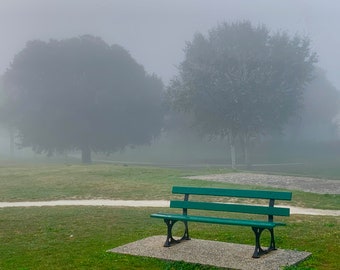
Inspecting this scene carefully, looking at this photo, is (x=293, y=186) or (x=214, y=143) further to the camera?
(x=214, y=143)

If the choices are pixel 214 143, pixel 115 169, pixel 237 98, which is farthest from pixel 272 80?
pixel 214 143

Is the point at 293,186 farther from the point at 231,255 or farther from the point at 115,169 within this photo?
the point at 231,255

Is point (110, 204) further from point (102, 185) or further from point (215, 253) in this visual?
point (215, 253)

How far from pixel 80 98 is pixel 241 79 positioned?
1742 centimetres

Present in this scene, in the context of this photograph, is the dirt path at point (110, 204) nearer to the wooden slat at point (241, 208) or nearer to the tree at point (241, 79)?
the wooden slat at point (241, 208)

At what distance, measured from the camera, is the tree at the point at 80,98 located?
155ft

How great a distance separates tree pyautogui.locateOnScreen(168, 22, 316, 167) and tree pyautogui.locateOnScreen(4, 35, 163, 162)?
7.65 m

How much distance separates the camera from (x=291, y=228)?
35.6ft

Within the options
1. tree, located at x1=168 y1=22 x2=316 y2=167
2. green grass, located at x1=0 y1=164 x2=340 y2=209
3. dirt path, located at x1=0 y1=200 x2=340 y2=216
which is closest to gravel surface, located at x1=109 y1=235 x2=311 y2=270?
dirt path, located at x1=0 y1=200 x2=340 y2=216

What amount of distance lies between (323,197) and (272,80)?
22.7m

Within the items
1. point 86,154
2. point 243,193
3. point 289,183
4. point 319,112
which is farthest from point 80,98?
point 319,112

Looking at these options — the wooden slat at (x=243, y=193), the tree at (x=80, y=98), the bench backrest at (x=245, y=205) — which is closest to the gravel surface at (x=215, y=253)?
the bench backrest at (x=245, y=205)

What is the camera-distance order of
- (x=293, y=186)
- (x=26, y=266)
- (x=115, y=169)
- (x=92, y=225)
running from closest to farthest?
(x=26, y=266) < (x=92, y=225) < (x=293, y=186) < (x=115, y=169)

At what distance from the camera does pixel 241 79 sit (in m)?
38.4
